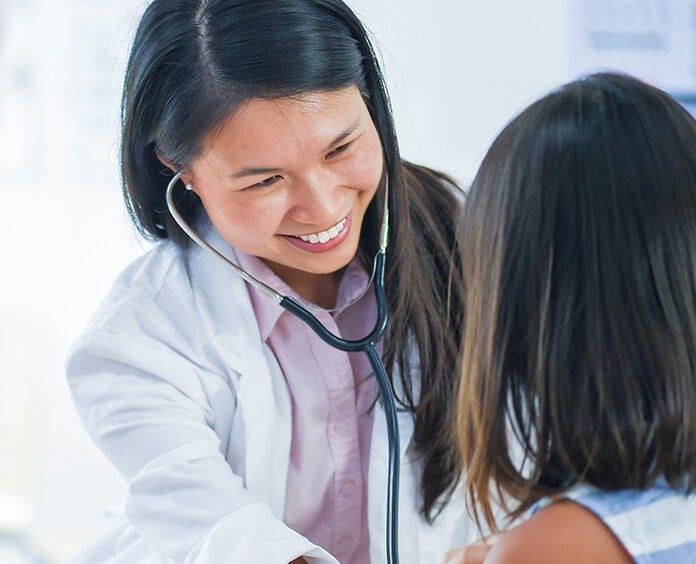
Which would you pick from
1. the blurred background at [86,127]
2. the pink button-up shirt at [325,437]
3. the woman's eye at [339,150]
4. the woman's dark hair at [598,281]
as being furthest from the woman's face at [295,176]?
the blurred background at [86,127]

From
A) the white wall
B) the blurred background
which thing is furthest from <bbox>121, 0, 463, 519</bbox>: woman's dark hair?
the white wall

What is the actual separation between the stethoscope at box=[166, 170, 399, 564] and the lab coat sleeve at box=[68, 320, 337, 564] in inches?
3.1

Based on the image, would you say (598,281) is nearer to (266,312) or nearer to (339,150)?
(339,150)

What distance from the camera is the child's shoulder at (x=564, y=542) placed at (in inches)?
29.4

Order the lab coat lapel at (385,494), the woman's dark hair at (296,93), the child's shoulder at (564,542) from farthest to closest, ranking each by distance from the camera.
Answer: the lab coat lapel at (385,494) < the woman's dark hair at (296,93) < the child's shoulder at (564,542)

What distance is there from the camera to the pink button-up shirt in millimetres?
1155

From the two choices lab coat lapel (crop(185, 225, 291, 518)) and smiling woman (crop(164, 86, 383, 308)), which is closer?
smiling woman (crop(164, 86, 383, 308))

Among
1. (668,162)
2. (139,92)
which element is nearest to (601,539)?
(668,162)

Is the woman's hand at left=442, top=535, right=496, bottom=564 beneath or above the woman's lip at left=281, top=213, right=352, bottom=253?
beneath

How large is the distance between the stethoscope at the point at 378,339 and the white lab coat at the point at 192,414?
0.07 m

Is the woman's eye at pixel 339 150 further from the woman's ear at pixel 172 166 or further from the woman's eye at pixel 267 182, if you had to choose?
the woman's ear at pixel 172 166

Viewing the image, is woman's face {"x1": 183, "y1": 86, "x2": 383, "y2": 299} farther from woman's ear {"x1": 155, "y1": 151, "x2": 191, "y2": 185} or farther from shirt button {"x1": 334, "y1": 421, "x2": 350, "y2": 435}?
shirt button {"x1": 334, "y1": 421, "x2": 350, "y2": 435}

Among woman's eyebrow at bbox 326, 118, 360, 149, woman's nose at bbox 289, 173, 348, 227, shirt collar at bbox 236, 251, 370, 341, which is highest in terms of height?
woman's eyebrow at bbox 326, 118, 360, 149

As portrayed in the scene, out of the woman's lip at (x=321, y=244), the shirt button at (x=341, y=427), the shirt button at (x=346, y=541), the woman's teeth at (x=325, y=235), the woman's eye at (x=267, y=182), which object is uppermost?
the woman's eye at (x=267, y=182)
